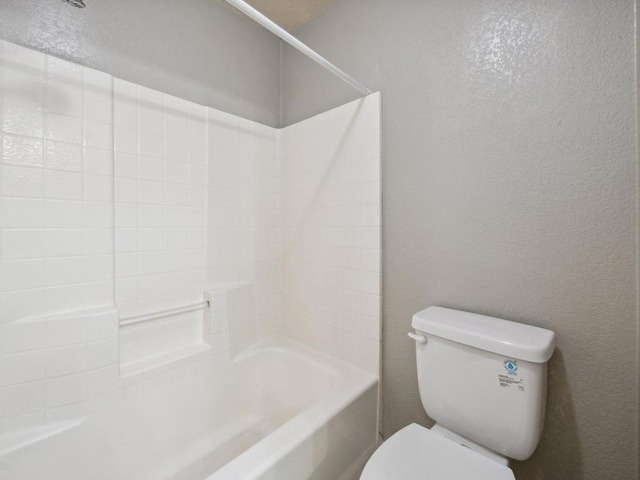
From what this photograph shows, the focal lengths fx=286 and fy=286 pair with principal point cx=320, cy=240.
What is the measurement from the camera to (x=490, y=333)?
3.20ft

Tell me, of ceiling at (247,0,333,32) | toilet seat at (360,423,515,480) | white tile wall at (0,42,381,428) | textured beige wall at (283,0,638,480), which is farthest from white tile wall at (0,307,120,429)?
ceiling at (247,0,333,32)

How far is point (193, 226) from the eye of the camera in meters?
1.52

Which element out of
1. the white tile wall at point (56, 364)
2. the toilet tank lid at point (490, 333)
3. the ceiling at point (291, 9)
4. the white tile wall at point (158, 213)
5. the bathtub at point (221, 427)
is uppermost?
the ceiling at point (291, 9)

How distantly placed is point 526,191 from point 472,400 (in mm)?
779

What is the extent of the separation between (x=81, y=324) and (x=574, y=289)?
6.05 feet

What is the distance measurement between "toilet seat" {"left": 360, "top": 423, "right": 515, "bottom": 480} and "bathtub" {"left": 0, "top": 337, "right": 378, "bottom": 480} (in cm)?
26

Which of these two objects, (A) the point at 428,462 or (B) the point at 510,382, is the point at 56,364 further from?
(B) the point at 510,382

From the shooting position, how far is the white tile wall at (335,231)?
4.80 feet

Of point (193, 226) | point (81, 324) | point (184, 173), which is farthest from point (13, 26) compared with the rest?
point (81, 324)

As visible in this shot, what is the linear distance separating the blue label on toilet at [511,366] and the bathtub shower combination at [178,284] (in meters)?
0.61

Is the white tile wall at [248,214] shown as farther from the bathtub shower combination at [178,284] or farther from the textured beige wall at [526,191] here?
the textured beige wall at [526,191]

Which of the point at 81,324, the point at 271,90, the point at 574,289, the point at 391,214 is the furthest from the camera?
the point at 271,90

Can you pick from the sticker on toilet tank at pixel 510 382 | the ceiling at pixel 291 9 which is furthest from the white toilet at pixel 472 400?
the ceiling at pixel 291 9

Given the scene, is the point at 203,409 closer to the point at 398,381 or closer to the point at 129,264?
the point at 129,264
